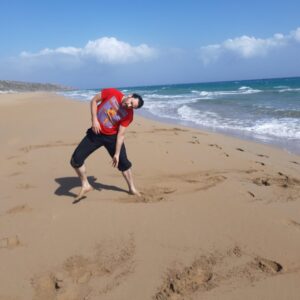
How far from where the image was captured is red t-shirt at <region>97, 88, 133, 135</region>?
4.14 m

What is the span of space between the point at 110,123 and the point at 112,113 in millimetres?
126

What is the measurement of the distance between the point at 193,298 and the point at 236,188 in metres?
2.26

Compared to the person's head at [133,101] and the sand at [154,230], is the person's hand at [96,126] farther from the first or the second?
the sand at [154,230]

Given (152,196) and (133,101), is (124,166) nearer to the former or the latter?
(152,196)

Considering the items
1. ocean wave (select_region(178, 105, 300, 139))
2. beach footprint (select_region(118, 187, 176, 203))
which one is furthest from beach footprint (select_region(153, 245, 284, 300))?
ocean wave (select_region(178, 105, 300, 139))

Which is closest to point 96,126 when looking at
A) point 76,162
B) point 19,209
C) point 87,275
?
point 76,162

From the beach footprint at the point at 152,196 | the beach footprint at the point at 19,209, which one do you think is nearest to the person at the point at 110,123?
the beach footprint at the point at 152,196


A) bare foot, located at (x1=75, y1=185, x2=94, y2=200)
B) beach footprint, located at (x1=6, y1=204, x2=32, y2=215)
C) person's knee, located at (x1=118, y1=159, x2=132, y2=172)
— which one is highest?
person's knee, located at (x1=118, y1=159, x2=132, y2=172)

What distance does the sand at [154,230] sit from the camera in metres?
2.62

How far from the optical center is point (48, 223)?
3.60 meters

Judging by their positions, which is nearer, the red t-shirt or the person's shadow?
the red t-shirt

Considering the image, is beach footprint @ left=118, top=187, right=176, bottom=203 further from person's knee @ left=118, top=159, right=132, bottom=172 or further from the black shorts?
the black shorts

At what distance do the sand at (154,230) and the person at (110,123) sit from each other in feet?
1.53

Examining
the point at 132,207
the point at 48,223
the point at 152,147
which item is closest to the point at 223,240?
the point at 132,207
